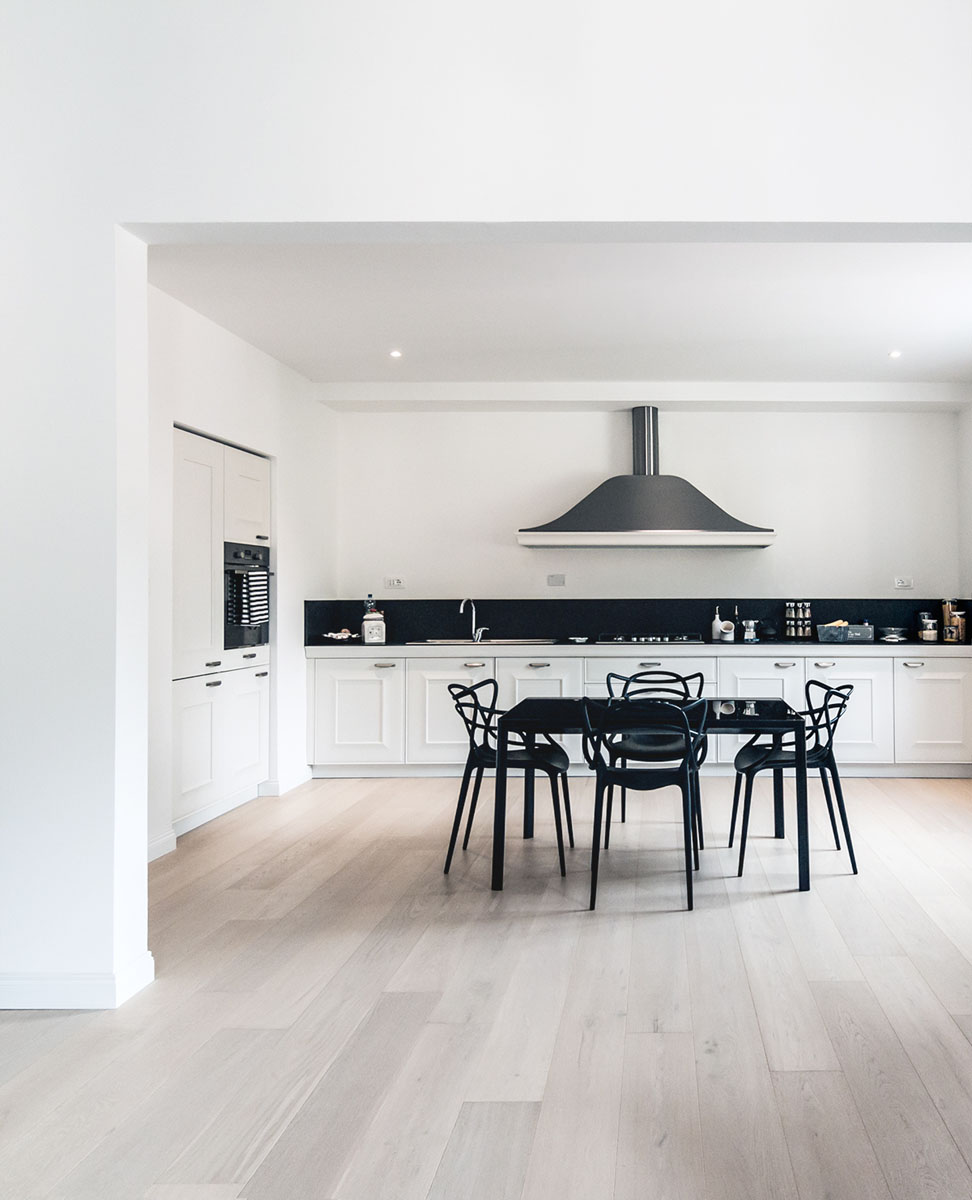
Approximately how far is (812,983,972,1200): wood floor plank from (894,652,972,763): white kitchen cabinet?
398 cm

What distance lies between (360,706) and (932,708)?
12.6ft

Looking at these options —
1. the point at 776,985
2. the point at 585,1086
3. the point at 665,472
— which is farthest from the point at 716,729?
the point at 665,472

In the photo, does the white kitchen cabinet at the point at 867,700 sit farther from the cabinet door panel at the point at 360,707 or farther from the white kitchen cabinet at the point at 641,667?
the cabinet door panel at the point at 360,707

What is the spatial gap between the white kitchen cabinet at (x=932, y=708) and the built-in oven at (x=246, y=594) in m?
4.16

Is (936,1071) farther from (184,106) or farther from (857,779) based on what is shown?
(857,779)

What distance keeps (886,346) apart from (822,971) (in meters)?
3.97

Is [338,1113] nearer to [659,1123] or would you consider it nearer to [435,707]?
[659,1123]

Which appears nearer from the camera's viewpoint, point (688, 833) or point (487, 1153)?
point (487, 1153)

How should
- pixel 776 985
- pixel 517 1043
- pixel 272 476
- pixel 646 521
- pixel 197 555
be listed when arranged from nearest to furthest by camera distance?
pixel 517 1043 < pixel 776 985 < pixel 197 555 < pixel 272 476 < pixel 646 521

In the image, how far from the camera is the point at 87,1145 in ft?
7.32

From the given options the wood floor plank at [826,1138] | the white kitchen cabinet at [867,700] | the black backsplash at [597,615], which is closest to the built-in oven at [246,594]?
the black backsplash at [597,615]

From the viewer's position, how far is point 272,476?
248 inches

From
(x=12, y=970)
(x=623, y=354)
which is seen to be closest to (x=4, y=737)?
(x=12, y=970)

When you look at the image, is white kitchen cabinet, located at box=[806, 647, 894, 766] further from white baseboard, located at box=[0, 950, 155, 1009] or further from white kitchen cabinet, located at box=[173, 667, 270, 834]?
white baseboard, located at box=[0, 950, 155, 1009]
